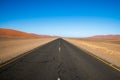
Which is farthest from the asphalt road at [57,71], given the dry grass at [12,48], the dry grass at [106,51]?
the dry grass at [12,48]

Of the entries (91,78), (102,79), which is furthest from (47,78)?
(102,79)

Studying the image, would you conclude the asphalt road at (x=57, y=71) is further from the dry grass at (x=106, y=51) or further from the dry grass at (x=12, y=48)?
the dry grass at (x=12, y=48)

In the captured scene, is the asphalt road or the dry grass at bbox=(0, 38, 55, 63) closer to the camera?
the asphalt road

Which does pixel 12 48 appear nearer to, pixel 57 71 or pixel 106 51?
pixel 106 51

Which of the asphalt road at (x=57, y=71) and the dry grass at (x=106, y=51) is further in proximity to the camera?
the dry grass at (x=106, y=51)

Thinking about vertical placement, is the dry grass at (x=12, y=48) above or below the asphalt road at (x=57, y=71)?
below

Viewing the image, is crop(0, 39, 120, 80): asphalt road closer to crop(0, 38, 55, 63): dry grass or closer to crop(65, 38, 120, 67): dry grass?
crop(65, 38, 120, 67): dry grass

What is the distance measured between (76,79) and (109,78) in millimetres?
1621

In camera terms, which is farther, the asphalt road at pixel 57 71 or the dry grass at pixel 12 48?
the dry grass at pixel 12 48

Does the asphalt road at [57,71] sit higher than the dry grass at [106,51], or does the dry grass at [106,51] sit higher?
the asphalt road at [57,71]

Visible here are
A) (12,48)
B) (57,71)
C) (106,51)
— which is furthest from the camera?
(12,48)

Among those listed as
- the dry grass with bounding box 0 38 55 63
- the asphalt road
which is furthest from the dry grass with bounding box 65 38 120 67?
the dry grass with bounding box 0 38 55 63

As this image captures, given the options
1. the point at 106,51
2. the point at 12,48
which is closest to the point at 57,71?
the point at 106,51

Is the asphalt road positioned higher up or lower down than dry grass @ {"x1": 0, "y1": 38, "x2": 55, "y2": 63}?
higher up
